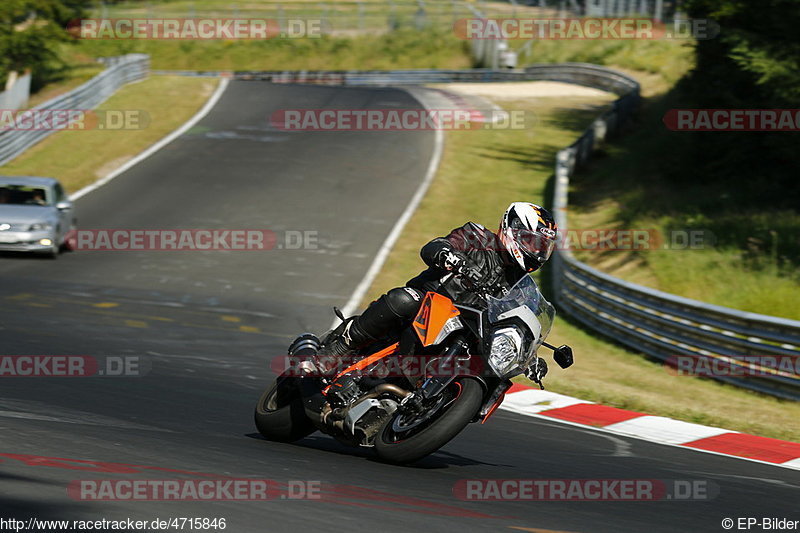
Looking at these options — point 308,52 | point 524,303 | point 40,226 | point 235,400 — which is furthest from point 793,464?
point 308,52

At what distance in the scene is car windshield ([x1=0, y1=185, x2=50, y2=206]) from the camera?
19.1 meters

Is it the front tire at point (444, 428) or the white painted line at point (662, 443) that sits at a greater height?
the front tire at point (444, 428)

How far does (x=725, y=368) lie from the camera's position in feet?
43.0

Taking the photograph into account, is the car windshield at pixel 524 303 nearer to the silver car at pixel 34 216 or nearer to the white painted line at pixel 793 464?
the white painted line at pixel 793 464

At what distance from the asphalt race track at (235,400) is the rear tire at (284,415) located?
0.49 ft

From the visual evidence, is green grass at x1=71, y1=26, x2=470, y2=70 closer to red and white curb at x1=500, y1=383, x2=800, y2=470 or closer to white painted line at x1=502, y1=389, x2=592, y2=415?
white painted line at x1=502, y1=389, x2=592, y2=415

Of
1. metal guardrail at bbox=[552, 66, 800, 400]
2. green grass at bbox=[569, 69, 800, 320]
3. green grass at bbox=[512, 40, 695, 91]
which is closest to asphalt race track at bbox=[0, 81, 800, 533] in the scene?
metal guardrail at bbox=[552, 66, 800, 400]

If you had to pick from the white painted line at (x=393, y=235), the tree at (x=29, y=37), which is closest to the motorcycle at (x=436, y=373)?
the white painted line at (x=393, y=235)

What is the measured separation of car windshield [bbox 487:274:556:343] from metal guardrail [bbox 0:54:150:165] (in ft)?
76.9

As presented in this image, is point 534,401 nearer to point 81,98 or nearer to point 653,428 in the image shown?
point 653,428

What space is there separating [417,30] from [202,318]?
45471 millimetres

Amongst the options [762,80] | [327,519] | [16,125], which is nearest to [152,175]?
[16,125]

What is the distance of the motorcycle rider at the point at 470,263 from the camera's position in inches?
262

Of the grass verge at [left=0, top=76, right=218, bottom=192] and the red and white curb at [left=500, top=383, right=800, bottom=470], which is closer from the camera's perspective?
the red and white curb at [left=500, top=383, right=800, bottom=470]
